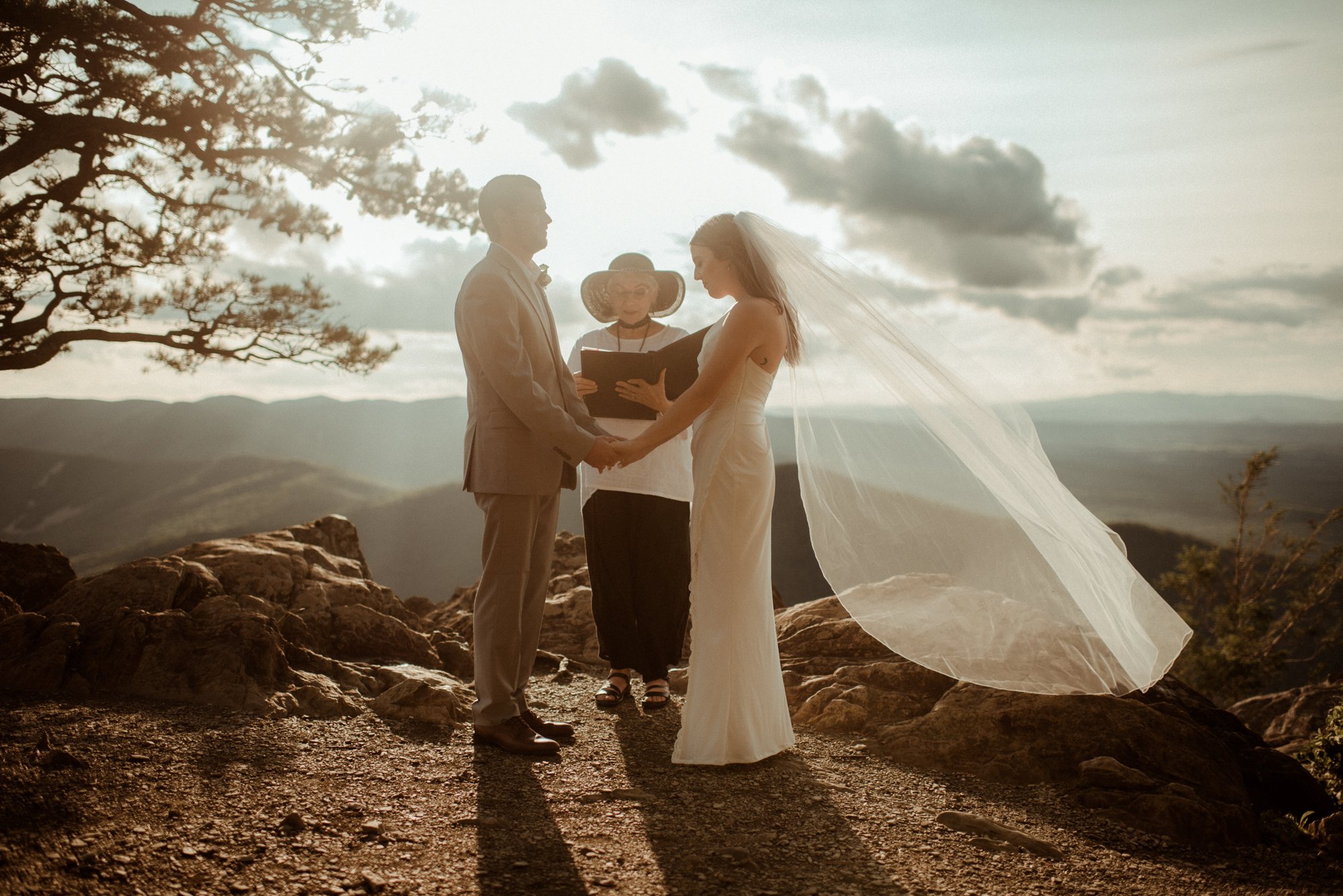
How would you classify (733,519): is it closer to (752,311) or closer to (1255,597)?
(752,311)

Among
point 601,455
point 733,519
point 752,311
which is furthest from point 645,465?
point 752,311

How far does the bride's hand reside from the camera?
3.98m

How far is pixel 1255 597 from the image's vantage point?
13320 millimetres

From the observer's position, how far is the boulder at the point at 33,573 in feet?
17.5

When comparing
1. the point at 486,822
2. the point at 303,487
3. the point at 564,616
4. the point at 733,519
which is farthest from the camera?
the point at 303,487

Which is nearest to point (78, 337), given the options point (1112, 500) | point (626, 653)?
point (626, 653)

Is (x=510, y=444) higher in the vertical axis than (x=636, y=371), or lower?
lower

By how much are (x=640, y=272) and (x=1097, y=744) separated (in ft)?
11.2

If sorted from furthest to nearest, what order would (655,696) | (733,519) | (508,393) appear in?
(655,696), (733,519), (508,393)

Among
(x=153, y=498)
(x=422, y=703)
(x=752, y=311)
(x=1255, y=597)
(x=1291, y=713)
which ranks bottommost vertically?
(x=153, y=498)

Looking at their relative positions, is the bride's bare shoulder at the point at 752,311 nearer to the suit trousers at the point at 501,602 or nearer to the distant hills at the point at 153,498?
the suit trousers at the point at 501,602

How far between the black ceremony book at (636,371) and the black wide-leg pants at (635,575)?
545 millimetres

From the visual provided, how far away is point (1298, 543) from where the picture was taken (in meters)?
13.0

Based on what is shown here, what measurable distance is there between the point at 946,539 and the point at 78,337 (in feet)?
28.0
